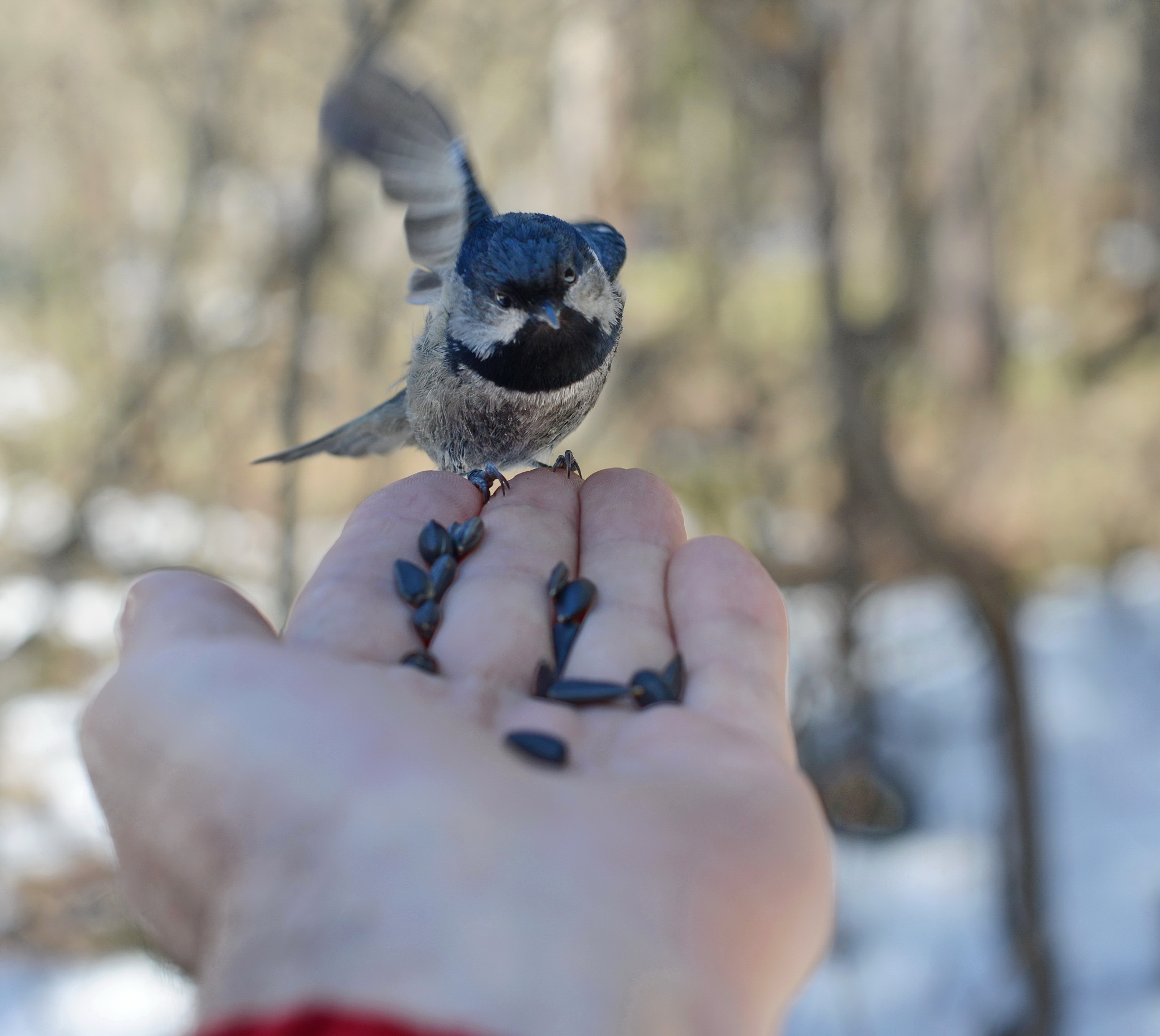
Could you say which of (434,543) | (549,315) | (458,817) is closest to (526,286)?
(549,315)

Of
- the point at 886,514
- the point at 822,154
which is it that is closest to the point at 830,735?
the point at 886,514

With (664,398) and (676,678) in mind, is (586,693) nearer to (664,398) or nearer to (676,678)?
(676,678)

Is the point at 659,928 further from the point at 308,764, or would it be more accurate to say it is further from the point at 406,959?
the point at 308,764

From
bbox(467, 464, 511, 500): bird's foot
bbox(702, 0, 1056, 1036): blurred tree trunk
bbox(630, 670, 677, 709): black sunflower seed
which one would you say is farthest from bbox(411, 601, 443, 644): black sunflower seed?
bbox(702, 0, 1056, 1036): blurred tree trunk

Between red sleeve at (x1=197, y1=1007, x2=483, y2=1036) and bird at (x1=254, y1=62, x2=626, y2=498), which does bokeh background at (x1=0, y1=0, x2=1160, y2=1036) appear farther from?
red sleeve at (x1=197, y1=1007, x2=483, y2=1036)

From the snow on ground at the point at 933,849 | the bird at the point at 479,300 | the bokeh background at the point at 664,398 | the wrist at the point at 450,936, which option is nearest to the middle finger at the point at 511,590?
the bird at the point at 479,300

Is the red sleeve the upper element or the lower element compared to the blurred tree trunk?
lower
